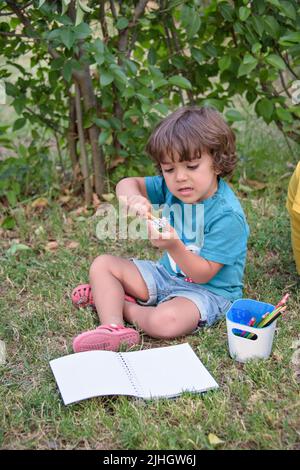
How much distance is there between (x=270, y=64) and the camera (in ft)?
9.45

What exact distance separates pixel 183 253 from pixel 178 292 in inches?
10.0

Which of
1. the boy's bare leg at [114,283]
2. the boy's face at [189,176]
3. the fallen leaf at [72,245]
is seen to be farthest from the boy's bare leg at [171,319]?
the fallen leaf at [72,245]

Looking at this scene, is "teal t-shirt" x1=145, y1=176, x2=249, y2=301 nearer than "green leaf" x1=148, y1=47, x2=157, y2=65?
Yes

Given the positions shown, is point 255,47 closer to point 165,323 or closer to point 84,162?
point 84,162

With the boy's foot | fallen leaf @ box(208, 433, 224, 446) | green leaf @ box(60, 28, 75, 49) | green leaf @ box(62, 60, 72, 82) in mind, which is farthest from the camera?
green leaf @ box(62, 60, 72, 82)

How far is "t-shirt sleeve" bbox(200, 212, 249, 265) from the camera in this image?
201 cm

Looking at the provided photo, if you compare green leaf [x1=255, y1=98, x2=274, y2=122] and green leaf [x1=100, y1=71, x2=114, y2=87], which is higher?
green leaf [x1=100, y1=71, x2=114, y2=87]

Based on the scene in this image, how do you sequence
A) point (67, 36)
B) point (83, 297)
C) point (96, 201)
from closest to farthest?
1. point (83, 297)
2. point (67, 36)
3. point (96, 201)

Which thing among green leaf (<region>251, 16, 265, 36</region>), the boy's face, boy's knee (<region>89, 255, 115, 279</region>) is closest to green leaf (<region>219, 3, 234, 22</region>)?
green leaf (<region>251, 16, 265, 36</region>)

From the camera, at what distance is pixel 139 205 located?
2029 millimetres

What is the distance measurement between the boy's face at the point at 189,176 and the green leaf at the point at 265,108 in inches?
43.7

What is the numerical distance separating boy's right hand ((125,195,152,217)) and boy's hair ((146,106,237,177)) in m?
0.14

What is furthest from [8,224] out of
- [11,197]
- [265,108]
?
[265,108]

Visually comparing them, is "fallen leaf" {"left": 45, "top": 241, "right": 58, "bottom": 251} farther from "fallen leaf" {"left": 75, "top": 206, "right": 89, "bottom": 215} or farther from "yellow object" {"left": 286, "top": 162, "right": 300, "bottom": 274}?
"yellow object" {"left": 286, "top": 162, "right": 300, "bottom": 274}
